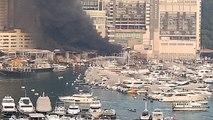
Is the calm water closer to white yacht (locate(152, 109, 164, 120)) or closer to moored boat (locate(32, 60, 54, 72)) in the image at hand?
white yacht (locate(152, 109, 164, 120))

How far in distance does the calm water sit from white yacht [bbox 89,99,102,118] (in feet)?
1.12

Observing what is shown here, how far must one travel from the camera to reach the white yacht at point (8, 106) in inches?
1234

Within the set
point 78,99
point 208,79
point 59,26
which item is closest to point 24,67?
point 59,26

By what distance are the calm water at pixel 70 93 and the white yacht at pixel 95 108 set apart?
340mm

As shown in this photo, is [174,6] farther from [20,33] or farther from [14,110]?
[14,110]

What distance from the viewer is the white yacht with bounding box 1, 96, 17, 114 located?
31.3m

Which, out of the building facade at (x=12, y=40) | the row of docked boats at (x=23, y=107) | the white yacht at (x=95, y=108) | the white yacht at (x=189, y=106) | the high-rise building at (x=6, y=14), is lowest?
the white yacht at (x=189, y=106)

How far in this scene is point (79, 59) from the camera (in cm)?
5297

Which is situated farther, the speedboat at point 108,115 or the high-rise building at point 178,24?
the high-rise building at point 178,24

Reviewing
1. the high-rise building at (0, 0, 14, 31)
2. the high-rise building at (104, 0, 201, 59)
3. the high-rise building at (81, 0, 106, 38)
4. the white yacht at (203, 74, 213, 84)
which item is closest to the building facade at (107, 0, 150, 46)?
the high-rise building at (104, 0, 201, 59)

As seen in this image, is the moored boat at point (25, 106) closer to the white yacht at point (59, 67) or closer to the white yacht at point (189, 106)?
the white yacht at point (189, 106)

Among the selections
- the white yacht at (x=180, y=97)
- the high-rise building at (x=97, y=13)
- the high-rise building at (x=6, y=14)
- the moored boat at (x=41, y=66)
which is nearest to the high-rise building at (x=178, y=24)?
the high-rise building at (x=97, y=13)

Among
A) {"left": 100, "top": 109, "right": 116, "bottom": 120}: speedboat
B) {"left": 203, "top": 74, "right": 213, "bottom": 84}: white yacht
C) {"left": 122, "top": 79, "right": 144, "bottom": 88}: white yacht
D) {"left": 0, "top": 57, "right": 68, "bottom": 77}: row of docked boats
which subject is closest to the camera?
{"left": 100, "top": 109, "right": 116, "bottom": 120}: speedboat

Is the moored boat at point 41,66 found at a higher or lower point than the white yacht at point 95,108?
higher
